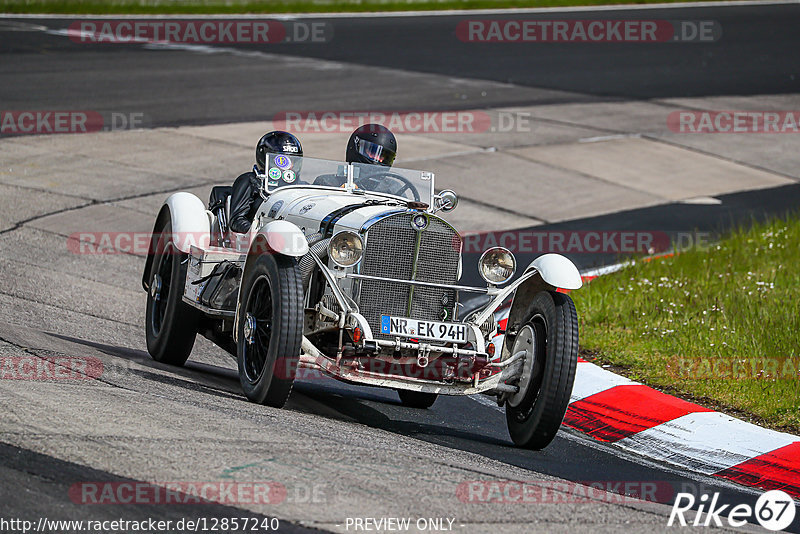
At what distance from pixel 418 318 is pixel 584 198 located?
26.2 feet

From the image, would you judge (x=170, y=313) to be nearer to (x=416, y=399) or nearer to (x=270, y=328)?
(x=270, y=328)

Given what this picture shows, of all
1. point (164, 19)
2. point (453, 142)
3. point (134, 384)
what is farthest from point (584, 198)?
point (164, 19)

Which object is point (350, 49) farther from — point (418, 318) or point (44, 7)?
point (418, 318)

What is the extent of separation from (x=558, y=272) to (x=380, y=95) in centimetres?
1321

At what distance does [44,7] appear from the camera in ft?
→ 86.3

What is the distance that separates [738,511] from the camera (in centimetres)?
592

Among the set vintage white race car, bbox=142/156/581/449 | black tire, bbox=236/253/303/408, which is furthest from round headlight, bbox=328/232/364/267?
black tire, bbox=236/253/303/408
